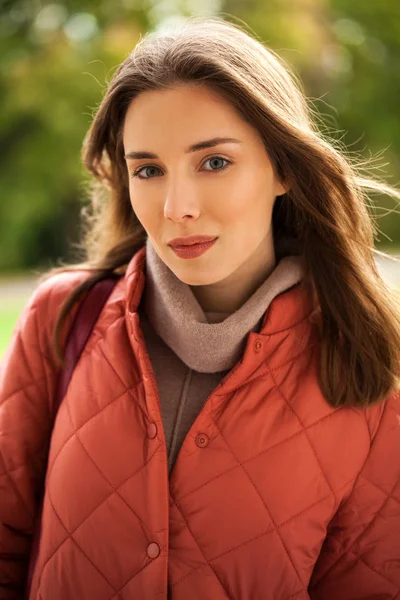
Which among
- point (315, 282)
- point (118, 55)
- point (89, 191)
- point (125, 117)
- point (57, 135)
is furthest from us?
point (57, 135)

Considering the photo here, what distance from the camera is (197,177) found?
4.24 ft

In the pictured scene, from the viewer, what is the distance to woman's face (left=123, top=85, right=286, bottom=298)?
4.18ft

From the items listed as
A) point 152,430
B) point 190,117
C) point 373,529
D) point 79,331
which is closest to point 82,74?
point 79,331

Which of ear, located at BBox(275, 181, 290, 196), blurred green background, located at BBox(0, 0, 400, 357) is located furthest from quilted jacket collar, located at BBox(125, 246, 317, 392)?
blurred green background, located at BBox(0, 0, 400, 357)

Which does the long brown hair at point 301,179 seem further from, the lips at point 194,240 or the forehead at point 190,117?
the lips at point 194,240

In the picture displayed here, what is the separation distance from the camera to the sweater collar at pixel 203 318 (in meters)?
1.40

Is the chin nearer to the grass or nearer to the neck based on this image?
the neck

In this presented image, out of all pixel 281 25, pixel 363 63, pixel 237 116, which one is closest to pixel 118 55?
pixel 281 25

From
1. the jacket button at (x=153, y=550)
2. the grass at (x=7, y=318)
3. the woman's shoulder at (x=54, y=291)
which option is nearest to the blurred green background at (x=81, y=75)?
the grass at (x=7, y=318)

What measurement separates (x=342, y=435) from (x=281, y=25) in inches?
401

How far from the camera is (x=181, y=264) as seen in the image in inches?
52.7

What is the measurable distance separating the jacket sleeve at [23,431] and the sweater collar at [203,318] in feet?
0.70

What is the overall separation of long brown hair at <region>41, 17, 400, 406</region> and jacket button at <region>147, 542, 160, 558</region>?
1.45 feet

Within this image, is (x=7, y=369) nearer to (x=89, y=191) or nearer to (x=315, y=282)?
(x=89, y=191)
